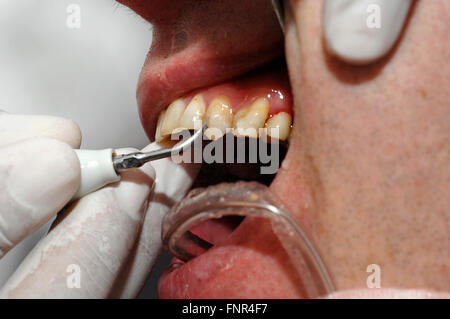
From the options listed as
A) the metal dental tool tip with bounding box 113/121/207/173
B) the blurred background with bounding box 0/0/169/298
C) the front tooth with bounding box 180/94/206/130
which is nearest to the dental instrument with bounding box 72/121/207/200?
the metal dental tool tip with bounding box 113/121/207/173

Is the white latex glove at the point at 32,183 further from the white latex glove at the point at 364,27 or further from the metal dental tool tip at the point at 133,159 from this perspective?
the white latex glove at the point at 364,27

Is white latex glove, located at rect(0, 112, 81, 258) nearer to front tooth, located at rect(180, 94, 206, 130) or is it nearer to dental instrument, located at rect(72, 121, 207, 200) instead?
dental instrument, located at rect(72, 121, 207, 200)

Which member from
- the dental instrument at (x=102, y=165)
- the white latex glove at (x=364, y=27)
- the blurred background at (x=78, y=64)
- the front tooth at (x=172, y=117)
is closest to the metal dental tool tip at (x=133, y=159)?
the dental instrument at (x=102, y=165)

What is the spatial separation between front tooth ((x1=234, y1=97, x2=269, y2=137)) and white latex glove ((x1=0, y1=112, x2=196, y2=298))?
0.43 feet

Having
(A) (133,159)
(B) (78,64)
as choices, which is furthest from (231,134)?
(B) (78,64)

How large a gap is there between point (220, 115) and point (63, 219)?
25 cm

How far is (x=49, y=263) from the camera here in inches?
25.8

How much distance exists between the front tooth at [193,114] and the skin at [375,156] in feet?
0.64

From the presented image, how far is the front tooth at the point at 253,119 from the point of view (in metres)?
0.76

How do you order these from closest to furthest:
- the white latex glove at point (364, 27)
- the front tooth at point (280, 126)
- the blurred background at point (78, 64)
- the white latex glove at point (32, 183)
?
the white latex glove at point (364, 27) → the white latex glove at point (32, 183) → the front tooth at point (280, 126) → the blurred background at point (78, 64)

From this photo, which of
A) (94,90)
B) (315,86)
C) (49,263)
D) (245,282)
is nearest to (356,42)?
(315,86)

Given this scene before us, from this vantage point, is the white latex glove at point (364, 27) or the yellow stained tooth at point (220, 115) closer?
the white latex glove at point (364, 27)

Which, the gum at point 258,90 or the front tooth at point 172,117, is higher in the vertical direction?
the gum at point 258,90
